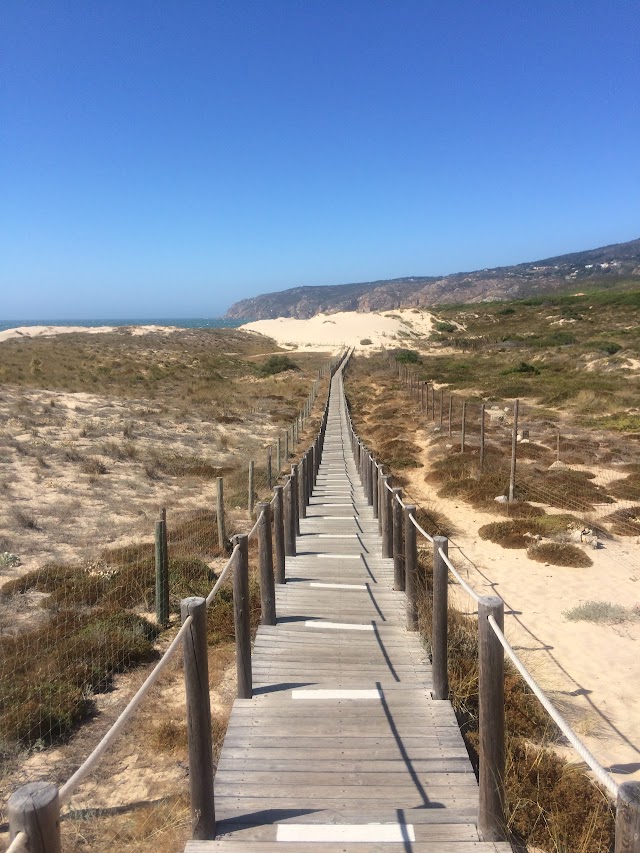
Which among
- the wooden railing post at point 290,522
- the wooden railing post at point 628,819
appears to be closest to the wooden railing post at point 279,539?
the wooden railing post at point 290,522

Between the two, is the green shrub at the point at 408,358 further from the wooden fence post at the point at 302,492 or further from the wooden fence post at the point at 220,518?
the wooden fence post at the point at 220,518

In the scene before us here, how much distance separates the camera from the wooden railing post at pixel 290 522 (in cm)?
904

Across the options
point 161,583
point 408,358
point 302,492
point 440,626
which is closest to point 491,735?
point 440,626

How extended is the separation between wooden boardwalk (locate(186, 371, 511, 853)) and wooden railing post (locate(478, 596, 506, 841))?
0.37 feet

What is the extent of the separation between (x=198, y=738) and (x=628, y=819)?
2.28m

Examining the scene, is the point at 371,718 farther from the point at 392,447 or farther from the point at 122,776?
the point at 392,447

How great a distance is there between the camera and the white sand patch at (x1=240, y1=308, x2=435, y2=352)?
90.5 metres

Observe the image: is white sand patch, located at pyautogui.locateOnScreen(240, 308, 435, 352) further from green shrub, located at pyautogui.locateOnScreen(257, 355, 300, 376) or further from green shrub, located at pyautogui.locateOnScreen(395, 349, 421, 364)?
green shrub, located at pyautogui.locateOnScreen(257, 355, 300, 376)

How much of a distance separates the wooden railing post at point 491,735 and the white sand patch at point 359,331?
261 feet

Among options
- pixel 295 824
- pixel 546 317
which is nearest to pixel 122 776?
pixel 295 824

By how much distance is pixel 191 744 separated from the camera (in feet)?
11.3

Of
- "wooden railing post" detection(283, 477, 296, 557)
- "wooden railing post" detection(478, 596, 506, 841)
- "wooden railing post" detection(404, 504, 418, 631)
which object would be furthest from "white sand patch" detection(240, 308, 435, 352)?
"wooden railing post" detection(478, 596, 506, 841)

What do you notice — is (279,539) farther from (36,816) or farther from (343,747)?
(36,816)

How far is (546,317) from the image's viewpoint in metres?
88.3
